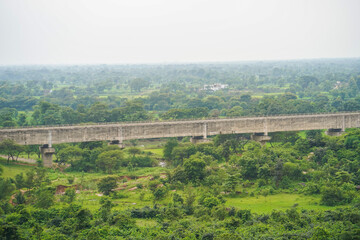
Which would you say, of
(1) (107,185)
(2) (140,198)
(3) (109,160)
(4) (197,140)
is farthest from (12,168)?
(4) (197,140)

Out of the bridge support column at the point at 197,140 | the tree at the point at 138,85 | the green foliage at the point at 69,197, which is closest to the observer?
the green foliage at the point at 69,197

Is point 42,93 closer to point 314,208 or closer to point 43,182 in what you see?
point 43,182

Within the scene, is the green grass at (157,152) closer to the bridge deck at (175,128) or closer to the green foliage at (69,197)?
the bridge deck at (175,128)

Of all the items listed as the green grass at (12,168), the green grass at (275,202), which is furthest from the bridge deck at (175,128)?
the green grass at (275,202)

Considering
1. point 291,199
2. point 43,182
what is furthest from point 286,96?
point 43,182

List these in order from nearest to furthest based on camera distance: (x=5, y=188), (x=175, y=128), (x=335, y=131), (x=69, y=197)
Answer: (x=5, y=188) → (x=69, y=197) → (x=175, y=128) → (x=335, y=131)

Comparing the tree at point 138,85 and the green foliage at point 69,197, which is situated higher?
the tree at point 138,85

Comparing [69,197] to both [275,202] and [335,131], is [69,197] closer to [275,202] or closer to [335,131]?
[275,202]
